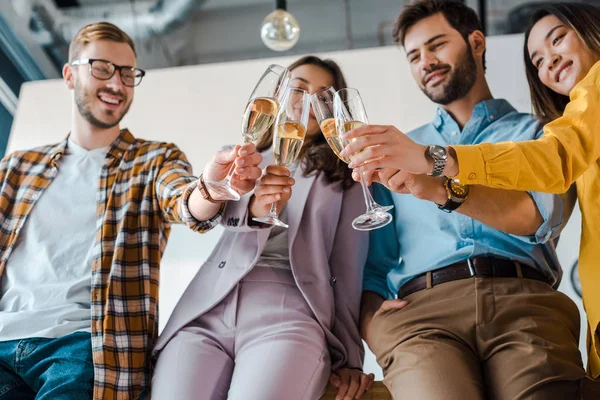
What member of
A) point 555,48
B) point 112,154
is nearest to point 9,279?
point 112,154

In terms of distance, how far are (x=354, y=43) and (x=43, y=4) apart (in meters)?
2.30

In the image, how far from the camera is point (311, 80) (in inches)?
89.1

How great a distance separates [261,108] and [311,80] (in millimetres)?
732

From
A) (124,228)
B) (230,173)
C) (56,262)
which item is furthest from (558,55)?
(56,262)

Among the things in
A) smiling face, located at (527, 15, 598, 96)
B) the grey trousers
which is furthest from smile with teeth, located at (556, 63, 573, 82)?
the grey trousers

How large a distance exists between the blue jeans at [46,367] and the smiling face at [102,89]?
798 mm

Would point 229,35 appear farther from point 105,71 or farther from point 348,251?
point 348,251

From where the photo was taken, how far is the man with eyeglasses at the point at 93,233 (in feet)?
5.90

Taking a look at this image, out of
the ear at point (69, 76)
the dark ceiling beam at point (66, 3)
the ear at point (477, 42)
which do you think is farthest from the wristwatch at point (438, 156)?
the dark ceiling beam at point (66, 3)

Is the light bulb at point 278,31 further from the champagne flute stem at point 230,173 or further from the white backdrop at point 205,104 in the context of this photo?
the champagne flute stem at point 230,173

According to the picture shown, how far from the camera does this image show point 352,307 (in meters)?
1.96

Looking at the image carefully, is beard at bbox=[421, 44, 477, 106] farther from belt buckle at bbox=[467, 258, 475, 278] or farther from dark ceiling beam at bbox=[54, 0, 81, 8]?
dark ceiling beam at bbox=[54, 0, 81, 8]

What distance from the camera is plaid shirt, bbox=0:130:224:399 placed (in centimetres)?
183

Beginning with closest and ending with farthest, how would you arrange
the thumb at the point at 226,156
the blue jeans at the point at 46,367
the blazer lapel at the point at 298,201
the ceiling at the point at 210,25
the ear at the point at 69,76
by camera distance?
the thumb at the point at 226,156 → the blue jeans at the point at 46,367 → the blazer lapel at the point at 298,201 → the ear at the point at 69,76 → the ceiling at the point at 210,25
